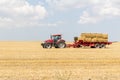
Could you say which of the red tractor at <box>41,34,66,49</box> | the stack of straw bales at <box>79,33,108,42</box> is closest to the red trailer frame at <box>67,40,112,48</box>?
the stack of straw bales at <box>79,33,108,42</box>

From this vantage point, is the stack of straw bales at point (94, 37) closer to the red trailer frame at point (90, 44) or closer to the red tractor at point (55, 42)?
the red trailer frame at point (90, 44)

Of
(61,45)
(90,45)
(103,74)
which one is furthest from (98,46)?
(103,74)

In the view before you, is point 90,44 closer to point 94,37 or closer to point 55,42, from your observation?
point 94,37

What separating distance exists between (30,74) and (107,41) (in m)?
28.4

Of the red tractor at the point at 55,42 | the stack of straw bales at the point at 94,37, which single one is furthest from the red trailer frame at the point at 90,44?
the red tractor at the point at 55,42

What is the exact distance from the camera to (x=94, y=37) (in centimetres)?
4366

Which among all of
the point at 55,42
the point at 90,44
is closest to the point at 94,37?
the point at 90,44

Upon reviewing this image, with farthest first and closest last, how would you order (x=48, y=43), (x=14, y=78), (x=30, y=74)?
(x=48, y=43) → (x=30, y=74) → (x=14, y=78)

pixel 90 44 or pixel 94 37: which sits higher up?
pixel 94 37

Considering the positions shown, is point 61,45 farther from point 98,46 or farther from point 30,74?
point 30,74

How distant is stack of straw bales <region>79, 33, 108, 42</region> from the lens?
4338 cm

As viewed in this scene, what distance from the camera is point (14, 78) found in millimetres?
14891

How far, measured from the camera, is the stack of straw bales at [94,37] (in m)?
43.4

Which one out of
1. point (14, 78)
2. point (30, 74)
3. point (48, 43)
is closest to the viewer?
point (14, 78)
